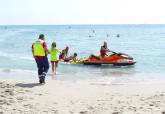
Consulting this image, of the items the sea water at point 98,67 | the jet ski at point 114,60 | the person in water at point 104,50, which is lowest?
the sea water at point 98,67

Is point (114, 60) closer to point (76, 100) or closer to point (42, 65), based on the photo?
point (42, 65)

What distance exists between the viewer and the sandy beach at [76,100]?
29.2 ft

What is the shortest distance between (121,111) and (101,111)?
43 centimetres

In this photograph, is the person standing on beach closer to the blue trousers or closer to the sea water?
the blue trousers

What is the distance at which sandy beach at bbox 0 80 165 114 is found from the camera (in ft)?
29.2

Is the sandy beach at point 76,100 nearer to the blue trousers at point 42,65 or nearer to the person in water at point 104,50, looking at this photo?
the blue trousers at point 42,65

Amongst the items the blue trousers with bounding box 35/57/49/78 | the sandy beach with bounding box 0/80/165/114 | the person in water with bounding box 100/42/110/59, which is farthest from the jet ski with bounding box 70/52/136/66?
the blue trousers with bounding box 35/57/49/78

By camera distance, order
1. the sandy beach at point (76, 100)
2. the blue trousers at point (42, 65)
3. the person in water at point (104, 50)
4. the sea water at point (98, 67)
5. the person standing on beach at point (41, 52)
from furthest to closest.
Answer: the person in water at point (104, 50), the sea water at point (98, 67), the blue trousers at point (42, 65), the person standing on beach at point (41, 52), the sandy beach at point (76, 100)

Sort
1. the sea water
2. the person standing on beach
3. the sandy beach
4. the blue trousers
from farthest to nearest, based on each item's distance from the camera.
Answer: the sea water, the blue trousers, the person standing on beach, the sandy beach

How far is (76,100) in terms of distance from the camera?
33.2ft

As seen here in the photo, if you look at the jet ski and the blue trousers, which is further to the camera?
the jet ski

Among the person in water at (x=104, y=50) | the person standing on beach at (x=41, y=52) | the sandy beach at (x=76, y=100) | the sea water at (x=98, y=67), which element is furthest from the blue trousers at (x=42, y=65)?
the person in water at (x=104, y=50)

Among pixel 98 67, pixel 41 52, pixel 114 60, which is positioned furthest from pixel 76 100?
pixel 114 60

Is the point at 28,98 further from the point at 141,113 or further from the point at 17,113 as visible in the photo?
the point at 141,113
